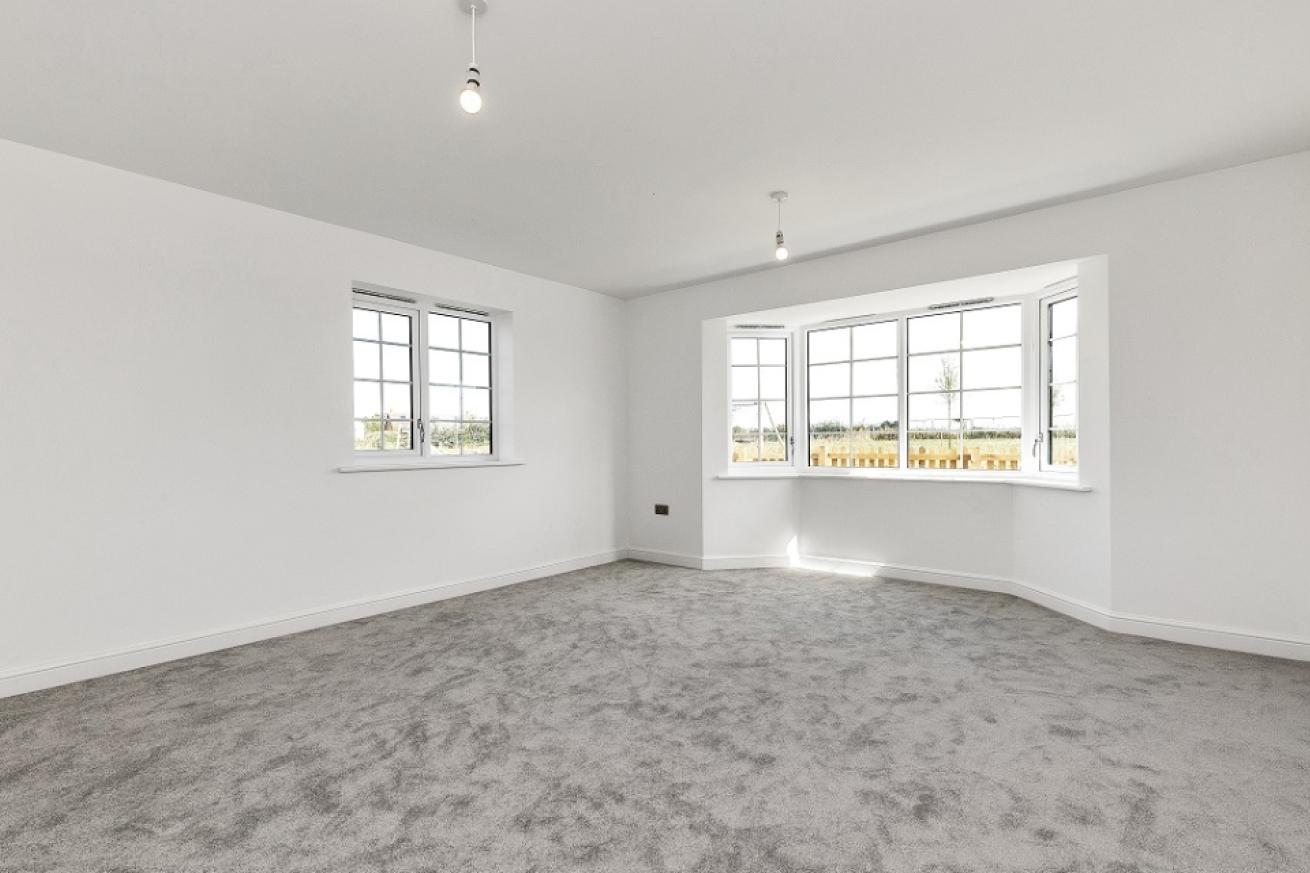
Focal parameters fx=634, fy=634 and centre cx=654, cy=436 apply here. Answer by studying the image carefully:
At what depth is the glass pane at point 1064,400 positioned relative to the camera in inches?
170

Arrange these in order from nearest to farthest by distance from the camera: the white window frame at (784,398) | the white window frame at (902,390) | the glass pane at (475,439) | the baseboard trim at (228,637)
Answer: the baseboard trim at (228,637) < the white window frame at (902,390) < the glass pane at (475,439) < the white window frame at (784,398)

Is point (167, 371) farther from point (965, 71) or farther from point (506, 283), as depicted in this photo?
point (965, 71)

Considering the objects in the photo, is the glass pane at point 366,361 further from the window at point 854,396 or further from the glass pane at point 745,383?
the window at point 854,396

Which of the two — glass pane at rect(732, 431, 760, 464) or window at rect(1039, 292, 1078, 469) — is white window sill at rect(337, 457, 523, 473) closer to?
glass pane at rect(732, 431, 760, 464)

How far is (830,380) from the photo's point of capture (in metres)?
5.86

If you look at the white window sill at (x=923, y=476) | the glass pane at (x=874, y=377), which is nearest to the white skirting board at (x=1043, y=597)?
the white window sill at (x=923, y=476)

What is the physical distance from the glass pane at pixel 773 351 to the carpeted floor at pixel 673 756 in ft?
9.56

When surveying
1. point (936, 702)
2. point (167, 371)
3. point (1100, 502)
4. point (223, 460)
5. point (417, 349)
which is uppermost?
point (417, 349)

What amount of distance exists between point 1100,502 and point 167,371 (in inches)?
213

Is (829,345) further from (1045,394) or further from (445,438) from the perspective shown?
(445,438)

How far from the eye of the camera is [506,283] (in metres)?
5.22

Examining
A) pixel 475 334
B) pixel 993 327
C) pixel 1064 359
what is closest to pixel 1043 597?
pixel 1064 359

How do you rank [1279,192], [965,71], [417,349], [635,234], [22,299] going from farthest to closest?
[417,349], [635,234], [1279,192], [22,299], [965,71]

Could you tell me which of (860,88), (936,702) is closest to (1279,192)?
(860,88)
